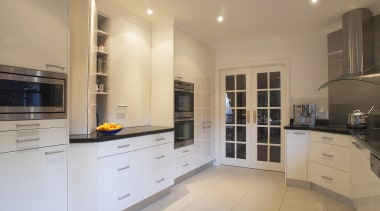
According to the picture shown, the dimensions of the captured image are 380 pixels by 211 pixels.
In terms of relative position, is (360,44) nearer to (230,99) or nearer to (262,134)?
(262,134)

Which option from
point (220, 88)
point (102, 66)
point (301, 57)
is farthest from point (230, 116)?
point (102, 66)

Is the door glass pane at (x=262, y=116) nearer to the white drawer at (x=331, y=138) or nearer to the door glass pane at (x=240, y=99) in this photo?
the door glass pane at (x=240, y=99)

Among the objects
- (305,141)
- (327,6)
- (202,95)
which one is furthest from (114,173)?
(327,6)

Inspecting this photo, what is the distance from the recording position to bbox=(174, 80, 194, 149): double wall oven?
328 centimetres

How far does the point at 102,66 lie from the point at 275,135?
3.15 metres

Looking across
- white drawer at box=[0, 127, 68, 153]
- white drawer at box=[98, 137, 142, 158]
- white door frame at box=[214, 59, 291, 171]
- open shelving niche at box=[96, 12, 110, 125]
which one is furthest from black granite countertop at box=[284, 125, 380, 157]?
open shelving niche at box=[96, 12, 110, 125]

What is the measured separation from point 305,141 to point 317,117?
27.6 inches

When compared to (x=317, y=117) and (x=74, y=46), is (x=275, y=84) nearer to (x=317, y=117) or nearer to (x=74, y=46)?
(x=317, y=117)

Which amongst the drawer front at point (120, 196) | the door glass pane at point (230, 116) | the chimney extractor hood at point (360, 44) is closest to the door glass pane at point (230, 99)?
the door glass pane at point (230, 116)

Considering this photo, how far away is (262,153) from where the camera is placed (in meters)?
4.20

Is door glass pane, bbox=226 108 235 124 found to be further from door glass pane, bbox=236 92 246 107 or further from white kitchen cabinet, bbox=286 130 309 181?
white kitchen cabinet, bbox=286 130 309 181

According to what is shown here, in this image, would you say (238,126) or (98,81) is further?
(238,126)

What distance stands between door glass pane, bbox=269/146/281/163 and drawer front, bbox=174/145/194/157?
1.55 meters

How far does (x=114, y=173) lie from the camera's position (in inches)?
84.8
